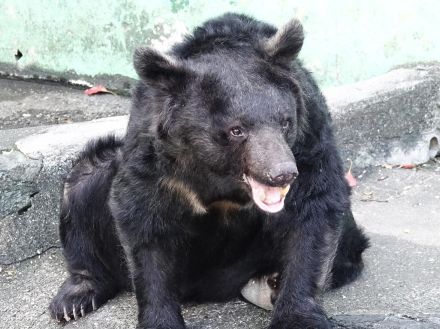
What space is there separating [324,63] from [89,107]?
1951 millimetres

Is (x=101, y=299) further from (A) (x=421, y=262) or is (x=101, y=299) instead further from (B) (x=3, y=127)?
(B) (x=3, y=127)

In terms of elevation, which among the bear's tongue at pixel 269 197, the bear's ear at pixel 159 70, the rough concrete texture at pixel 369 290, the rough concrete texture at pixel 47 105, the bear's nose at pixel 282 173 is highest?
the bear's ear at pixel 159 70

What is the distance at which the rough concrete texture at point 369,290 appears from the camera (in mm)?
4305

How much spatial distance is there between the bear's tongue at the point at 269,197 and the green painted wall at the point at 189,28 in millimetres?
3531

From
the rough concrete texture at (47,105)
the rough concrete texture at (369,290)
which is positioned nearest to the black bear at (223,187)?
the rough concrete texture at (369,290)

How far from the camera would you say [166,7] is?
723 centimetres

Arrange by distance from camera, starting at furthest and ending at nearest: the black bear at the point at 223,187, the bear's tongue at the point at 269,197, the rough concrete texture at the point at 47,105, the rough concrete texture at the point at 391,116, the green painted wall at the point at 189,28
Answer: the rough concrete texture at the point at 47,105 → the green painted wall at the point at 189,28 → the rough concrete texture at the point at 391,116 → the black bear at the point at 223,187 → the bear's tongue at the point at 269,197

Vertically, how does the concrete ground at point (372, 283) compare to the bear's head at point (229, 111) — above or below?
below

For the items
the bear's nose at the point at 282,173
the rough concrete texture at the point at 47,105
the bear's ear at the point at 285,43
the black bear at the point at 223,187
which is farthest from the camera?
the rough concrete texture at the point at 47,105

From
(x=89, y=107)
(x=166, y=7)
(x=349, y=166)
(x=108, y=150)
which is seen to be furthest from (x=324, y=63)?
(x=108, y=150)

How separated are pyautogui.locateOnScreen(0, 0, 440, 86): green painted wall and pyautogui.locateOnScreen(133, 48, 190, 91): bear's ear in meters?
3.26

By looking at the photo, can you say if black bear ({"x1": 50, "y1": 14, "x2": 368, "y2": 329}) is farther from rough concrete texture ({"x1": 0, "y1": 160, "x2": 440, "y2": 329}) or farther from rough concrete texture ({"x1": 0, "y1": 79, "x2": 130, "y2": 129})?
rough concrete texture ({"x1": 0, "y1": 79, "x2": 130, "y2": 129})

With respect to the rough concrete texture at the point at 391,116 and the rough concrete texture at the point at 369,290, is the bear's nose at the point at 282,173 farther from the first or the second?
the rough concrete texture at the point at 391,116

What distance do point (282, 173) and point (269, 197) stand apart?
17 centimetres
